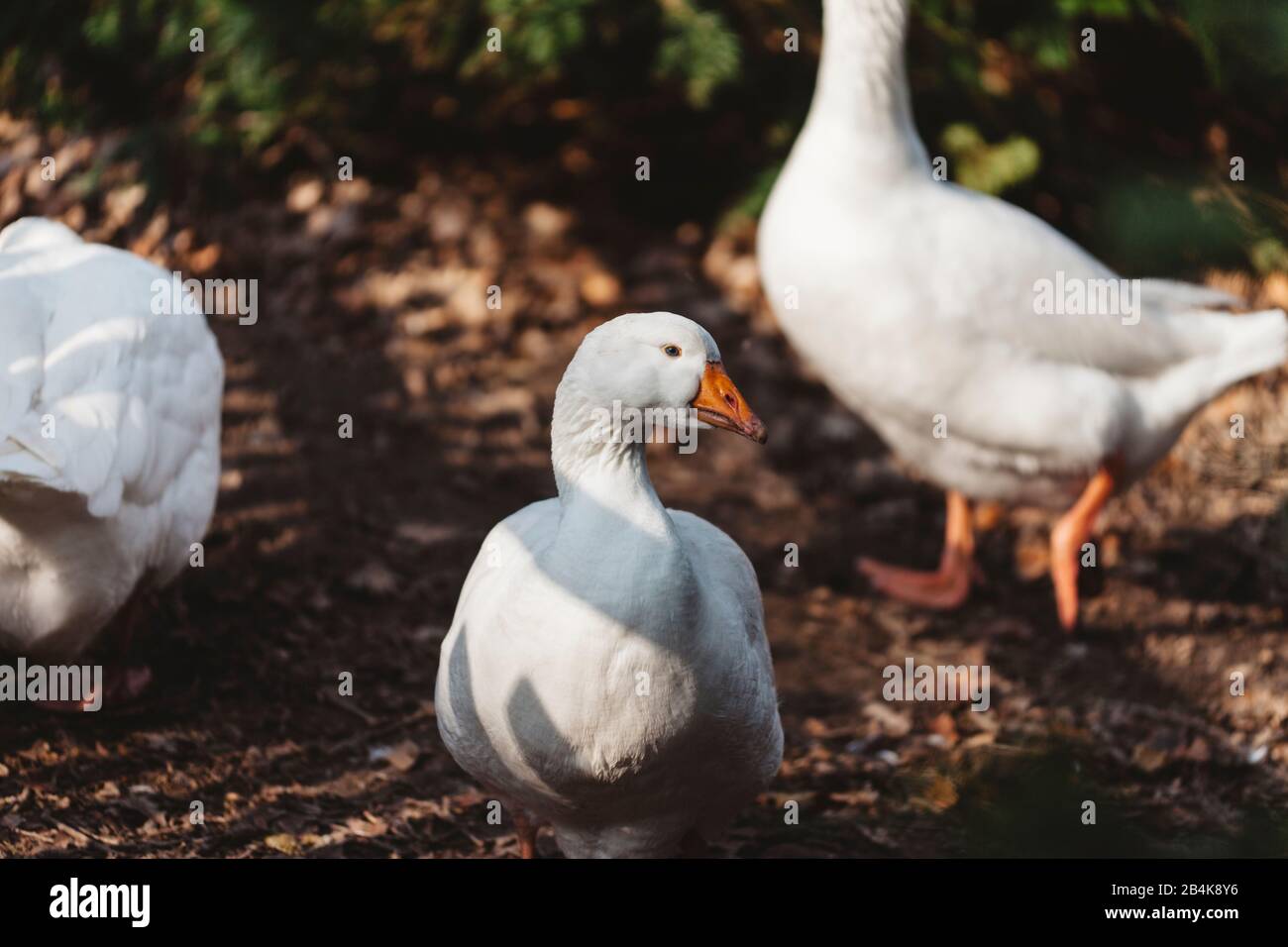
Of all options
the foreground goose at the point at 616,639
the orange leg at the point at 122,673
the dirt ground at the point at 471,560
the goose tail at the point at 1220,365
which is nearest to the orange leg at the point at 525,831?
the foreground goose at the point at 616,639

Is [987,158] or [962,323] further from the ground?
[987,158]

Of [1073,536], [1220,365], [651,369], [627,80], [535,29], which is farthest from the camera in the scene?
[627,80]

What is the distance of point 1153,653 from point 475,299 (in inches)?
137

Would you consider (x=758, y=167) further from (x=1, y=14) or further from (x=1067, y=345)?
(x=1, y=14)

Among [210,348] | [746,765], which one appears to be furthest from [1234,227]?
[210,348]

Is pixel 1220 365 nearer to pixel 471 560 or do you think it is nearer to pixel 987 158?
pixel 987 158

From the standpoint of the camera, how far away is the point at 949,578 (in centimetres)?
526

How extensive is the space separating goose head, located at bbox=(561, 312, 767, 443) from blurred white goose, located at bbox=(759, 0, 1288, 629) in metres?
1.84

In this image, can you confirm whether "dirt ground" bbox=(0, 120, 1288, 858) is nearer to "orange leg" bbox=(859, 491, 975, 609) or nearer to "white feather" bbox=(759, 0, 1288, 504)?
"orange leg" bbox=(859, 491, 975, 609)

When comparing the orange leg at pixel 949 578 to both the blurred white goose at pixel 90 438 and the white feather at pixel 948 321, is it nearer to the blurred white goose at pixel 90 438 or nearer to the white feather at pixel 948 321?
the white feather at pixel 948 321

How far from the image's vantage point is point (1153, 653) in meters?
4.86

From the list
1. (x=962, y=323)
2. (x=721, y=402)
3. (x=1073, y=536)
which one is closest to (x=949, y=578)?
(x=1073, y=536)

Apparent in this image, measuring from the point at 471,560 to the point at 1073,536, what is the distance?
7.26 feet

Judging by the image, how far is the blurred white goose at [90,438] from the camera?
3270 mm
